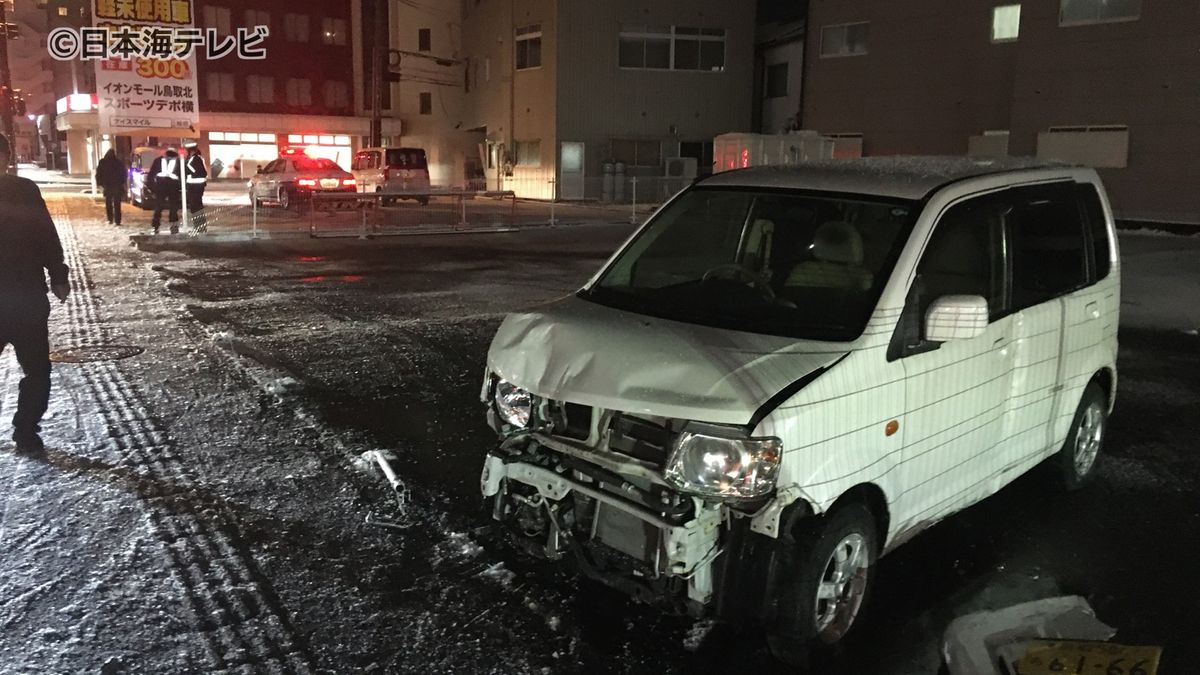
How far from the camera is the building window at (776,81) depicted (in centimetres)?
4066

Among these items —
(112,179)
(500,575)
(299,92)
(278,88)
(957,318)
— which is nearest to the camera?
(957,318)

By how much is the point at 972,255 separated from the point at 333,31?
60.1 meters

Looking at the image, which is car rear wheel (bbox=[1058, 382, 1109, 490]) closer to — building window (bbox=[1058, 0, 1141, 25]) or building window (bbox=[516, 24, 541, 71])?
building window (bbox=[1058, 0, 1141, 25])

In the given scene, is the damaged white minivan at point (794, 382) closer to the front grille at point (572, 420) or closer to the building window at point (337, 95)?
the front grille at point (572, 420)

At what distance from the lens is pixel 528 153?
41156 mm

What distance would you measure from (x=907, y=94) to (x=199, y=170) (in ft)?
75.4

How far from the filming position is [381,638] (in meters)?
3.89

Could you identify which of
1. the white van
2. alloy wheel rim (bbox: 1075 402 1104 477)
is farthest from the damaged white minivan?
the white van

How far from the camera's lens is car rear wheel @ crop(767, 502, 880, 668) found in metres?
3.48

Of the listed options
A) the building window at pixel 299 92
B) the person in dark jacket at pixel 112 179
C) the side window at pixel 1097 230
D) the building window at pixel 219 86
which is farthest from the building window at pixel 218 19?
the side window at pixel 1097 230

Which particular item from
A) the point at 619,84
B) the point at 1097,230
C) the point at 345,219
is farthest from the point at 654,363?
the point at 619,84

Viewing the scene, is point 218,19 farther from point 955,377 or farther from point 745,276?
point 955,377

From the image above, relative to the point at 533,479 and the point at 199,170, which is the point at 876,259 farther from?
the point at 199,170

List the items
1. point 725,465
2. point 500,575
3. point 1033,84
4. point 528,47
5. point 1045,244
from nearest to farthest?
point 725,465 → point 500,575 → point 1045,244 → point 1033,84 → point 528,47
